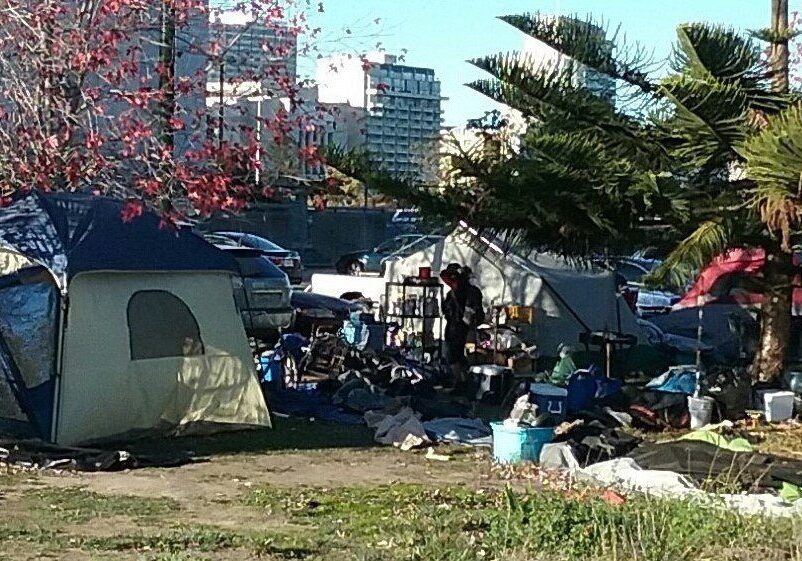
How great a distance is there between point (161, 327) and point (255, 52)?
2.57 metres

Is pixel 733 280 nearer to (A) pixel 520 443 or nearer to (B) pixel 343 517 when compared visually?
(A) pixel 520 443

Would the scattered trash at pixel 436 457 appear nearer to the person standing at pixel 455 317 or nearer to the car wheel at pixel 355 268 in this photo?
the person standing at pixel 455 317

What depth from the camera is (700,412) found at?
43.8 ft

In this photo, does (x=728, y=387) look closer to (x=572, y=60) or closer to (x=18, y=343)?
(x=572, y=60)

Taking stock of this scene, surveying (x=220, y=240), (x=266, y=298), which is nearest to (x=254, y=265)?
(x=266, y=298)

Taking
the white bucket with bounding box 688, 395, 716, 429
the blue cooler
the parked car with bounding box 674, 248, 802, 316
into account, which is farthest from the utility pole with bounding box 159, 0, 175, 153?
the parked car with bounding box 674, 248, 802, 316

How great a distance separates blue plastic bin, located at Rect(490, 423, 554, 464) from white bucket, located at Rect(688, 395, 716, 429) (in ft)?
8.59

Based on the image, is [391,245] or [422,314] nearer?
[422,314]

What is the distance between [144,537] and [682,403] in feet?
23.2

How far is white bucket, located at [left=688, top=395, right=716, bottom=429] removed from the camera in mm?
13328

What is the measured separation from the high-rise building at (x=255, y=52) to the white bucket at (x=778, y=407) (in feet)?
19.1

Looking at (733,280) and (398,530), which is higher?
(733,280)

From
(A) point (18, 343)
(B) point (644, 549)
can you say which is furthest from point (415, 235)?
(B) point (644, 549)

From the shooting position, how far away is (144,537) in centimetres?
795
